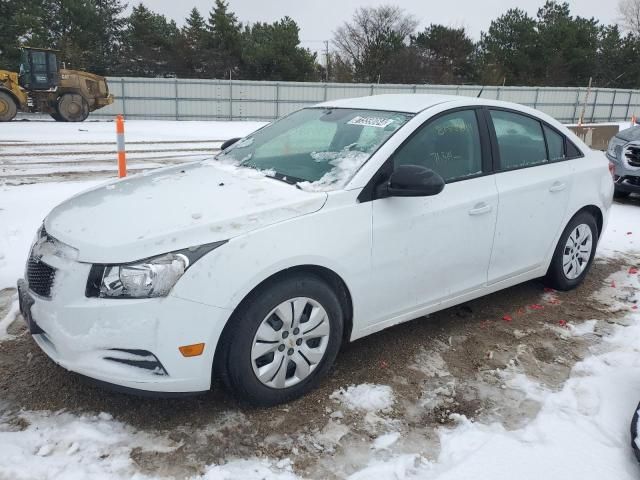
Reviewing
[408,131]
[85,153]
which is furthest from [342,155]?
[85,153]

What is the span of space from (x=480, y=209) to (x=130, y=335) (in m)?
2.29

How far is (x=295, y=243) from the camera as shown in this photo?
2744 millimetres

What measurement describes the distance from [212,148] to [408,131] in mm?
11205

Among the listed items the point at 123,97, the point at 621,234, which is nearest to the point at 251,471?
the point at 621,234

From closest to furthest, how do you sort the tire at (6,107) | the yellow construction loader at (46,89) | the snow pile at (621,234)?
the snow pile at (621,234)
the tire at (6,107)
the yellow construction loader at (46,89)

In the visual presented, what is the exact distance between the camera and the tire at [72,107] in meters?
21.3

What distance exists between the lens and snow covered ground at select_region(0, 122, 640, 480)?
2451 mm

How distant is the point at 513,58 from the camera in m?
46.1

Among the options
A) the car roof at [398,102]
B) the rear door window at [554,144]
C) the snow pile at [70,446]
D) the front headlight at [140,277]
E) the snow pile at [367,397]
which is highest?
the car roof at [398,102]

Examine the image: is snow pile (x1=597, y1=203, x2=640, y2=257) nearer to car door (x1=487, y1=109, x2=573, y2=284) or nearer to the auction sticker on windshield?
car door (x1=487, y1=109, x2=573, y2=284)

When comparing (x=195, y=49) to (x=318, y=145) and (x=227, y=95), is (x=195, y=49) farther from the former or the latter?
(x=318, y=145)

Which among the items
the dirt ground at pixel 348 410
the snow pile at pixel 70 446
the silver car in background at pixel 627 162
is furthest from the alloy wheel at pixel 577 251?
the silver car in background at pixel 627 162

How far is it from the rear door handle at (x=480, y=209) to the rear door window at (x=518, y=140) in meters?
0.38

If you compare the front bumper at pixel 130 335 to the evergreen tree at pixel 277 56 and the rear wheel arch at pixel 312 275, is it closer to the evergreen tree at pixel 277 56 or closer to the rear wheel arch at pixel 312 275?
the rear wheel arch at pixel 312 275
